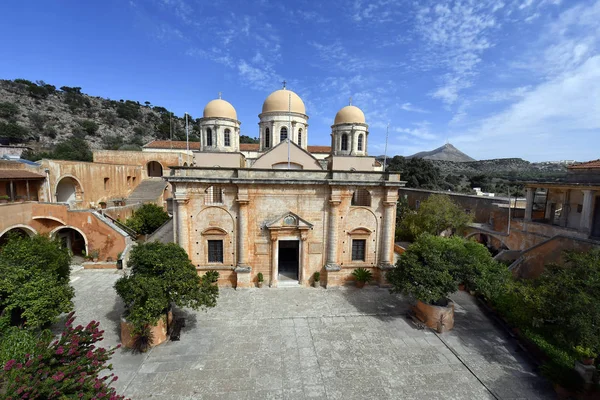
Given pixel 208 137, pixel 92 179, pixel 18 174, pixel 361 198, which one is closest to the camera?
pixel 361 198

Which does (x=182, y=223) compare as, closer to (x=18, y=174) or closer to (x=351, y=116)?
(x=351, y=116)

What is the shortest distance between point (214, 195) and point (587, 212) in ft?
70.5

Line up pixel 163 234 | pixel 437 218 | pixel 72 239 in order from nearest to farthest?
pixel 163 234
pixel 72 239
pixel 437 218

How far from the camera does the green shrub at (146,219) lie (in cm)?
2186

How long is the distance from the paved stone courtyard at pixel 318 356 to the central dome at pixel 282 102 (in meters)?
14.7

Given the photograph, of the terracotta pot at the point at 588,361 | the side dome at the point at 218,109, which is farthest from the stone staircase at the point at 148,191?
Result: the terracotta pot at the point at 588,361

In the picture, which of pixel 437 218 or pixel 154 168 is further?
pixel 154 168

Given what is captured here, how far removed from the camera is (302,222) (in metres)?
14.4

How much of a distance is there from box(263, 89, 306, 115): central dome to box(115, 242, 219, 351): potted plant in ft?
48.6

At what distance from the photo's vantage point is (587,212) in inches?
605

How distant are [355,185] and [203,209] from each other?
27.1 ft

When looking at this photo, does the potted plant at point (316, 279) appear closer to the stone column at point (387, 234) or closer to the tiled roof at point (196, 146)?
the stone column at point (387, 234)

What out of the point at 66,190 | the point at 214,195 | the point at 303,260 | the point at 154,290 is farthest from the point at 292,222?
the point at 66,190

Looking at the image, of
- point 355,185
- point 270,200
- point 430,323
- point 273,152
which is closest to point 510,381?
point 430,323
